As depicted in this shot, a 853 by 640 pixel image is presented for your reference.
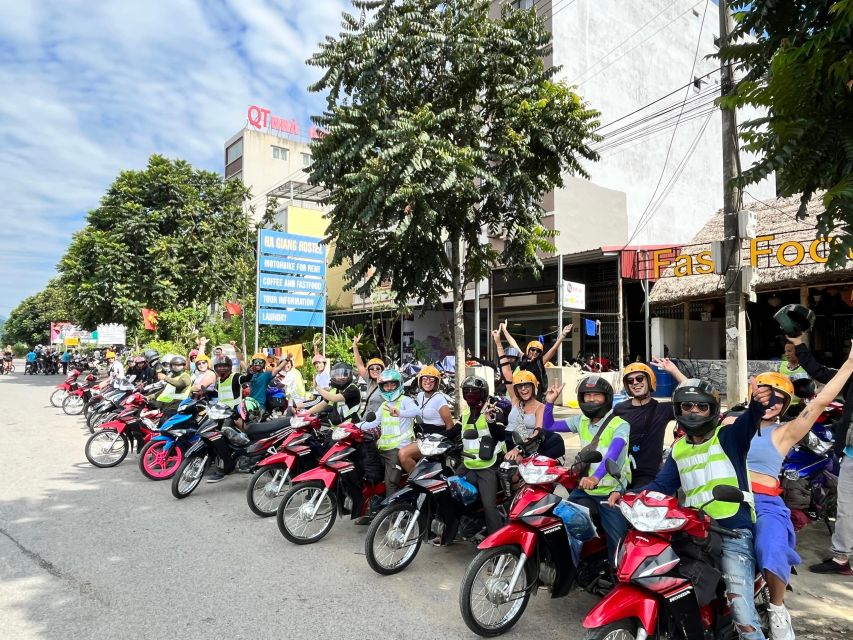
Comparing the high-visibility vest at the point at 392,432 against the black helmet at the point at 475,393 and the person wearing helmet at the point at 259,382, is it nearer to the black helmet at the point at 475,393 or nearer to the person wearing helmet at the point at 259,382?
the black helmet at the point at 475,393

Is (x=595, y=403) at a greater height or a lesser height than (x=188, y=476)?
greater

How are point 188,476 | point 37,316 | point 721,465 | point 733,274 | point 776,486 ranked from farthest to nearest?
1. point 37,316
2. point 733,274
3. point 188,476
4. point 776,486
5. point 721,465

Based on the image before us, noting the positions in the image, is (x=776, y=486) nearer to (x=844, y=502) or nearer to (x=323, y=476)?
(x=844, y=502)

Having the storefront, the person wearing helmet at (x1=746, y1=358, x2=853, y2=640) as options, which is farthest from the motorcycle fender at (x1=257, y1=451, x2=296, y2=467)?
the storefront

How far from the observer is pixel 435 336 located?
795 inches

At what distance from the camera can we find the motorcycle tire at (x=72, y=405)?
572 inches

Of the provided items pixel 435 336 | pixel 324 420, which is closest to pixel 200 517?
pixel 324 420

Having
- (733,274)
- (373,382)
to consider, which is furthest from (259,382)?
(733,274)

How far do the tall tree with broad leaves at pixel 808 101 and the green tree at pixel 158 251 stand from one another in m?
19.9

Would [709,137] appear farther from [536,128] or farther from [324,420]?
[324,420]

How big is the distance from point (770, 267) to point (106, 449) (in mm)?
14359

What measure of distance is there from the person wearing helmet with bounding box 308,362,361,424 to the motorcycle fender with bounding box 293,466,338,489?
0.81 m

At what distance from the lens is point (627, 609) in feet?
8.72

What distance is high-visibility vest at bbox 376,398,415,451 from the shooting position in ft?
17.4
